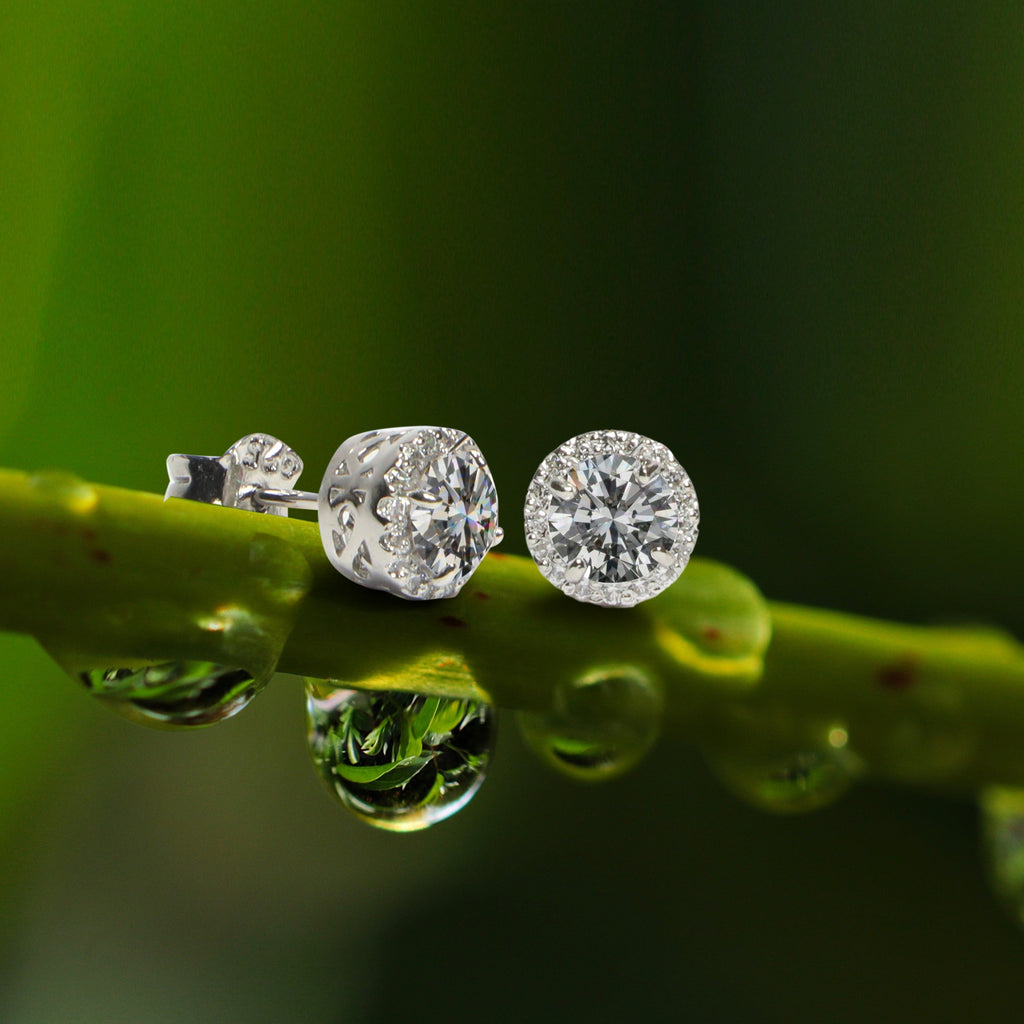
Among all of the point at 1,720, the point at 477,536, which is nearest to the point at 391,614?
the point at 477,536

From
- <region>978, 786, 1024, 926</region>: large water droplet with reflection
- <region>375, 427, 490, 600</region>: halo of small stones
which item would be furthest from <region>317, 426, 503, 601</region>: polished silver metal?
<region>978, 786, 1024, 926</region>: large water droplet with reflection

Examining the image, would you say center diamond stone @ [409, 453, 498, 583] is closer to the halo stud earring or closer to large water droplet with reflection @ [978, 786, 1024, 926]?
the halo stud earring

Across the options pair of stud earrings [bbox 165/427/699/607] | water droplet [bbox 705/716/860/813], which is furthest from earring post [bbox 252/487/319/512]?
water droplet [bbox 705/716/860/813]

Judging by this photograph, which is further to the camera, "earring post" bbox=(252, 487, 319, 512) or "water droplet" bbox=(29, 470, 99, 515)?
"earring post" bbox=(252, 487, 319, 512)

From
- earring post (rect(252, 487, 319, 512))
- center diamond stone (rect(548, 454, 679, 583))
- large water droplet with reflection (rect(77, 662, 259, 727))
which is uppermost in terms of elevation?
earring post (rect(252, 487, 319, 512))

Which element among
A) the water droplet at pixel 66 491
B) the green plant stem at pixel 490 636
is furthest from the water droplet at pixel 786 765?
the water droplet at pixel 66 491

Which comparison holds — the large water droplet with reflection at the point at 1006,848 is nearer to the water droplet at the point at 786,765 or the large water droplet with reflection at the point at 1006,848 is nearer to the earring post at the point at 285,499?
the water droplet at the point at 786,765

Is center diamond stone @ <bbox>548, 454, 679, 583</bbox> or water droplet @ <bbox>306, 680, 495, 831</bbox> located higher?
center diamond stone @ <bbox>548, 454, 679, 583</bbox>
